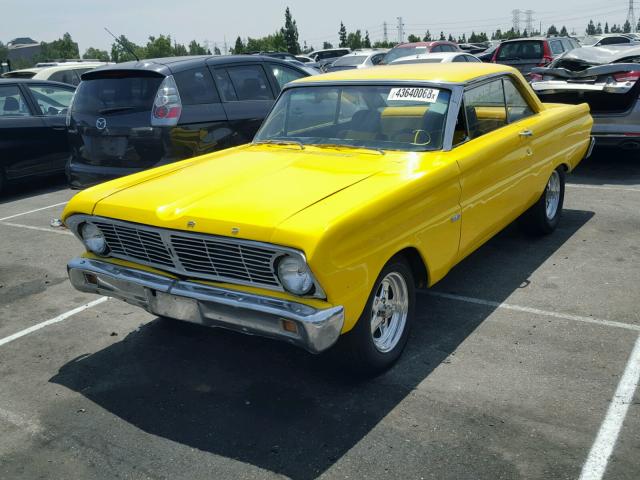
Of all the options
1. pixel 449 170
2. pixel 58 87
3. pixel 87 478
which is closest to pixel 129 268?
pixel 87 478

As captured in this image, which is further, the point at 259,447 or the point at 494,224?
the point at 494,224

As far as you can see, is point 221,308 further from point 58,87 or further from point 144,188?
point 58,87

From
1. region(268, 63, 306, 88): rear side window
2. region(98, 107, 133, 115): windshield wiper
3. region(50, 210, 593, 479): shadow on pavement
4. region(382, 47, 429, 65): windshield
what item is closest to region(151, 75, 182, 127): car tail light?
region(98, 107, 133, 115): windshield wiper

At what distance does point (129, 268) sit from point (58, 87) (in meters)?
7.40

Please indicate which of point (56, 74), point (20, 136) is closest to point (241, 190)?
point (20, 136)

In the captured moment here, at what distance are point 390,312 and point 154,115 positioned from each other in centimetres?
389

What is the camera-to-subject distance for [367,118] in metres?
4.74

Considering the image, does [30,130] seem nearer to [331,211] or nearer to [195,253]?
[195,253]

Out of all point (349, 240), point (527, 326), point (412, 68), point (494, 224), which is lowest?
point (527, 326)

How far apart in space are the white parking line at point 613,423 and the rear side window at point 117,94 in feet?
16.7

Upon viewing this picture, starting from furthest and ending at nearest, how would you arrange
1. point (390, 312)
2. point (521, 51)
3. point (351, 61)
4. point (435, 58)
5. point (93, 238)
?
point (351, 61) < point (521, 51) < point (435, 58) < point (93, 238) < point (390, 312)

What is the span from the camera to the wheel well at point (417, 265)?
403cm

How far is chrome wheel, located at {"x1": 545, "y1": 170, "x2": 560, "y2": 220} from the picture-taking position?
6323mm

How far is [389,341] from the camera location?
4.07 metres
